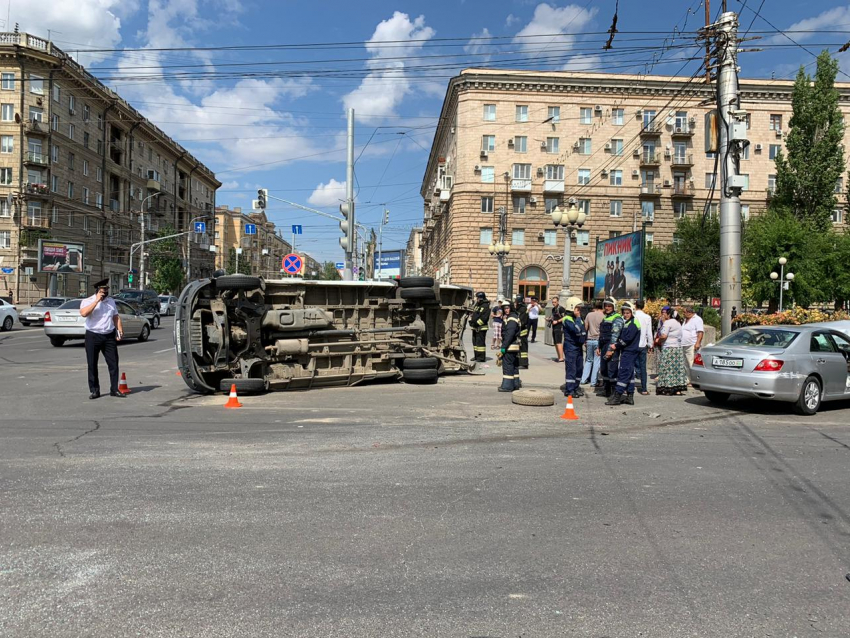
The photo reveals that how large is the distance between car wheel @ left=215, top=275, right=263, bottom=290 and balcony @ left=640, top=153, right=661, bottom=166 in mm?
50992

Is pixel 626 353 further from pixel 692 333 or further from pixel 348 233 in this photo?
pixel 348 233

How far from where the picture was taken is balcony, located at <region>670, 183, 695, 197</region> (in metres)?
56.2

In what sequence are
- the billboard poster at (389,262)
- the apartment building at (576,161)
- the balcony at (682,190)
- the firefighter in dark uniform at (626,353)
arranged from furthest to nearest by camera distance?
the balcony at (682,190)
the apartment building at (576,161)
the billboard poster at (389,262)
the firefighter in dark uniform at (626,353)

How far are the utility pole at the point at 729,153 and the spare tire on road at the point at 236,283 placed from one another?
10297mm

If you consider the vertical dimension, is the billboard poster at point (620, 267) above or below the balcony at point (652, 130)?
below

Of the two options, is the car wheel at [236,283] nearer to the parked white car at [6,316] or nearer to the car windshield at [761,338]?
the car windshield at [761,338]

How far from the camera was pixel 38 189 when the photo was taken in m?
50.0

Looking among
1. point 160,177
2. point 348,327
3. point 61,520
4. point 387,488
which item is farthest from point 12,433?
point 160,177

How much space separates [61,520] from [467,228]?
51.6m

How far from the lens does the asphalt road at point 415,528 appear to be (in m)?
3.34

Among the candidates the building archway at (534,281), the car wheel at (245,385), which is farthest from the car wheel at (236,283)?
the building archway at (534,281)

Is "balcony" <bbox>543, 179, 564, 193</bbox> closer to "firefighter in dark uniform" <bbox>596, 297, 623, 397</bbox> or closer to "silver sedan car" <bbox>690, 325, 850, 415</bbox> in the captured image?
"firefighter in dark uniform" <bbox>596, 297, 623, 397</bbox>

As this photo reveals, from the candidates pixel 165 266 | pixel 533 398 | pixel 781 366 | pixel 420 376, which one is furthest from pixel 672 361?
pixel 165 266

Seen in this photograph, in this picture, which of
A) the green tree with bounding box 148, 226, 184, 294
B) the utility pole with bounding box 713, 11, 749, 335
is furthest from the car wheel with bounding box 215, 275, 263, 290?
the green tree with bounding box 148, 226, 184, 294
